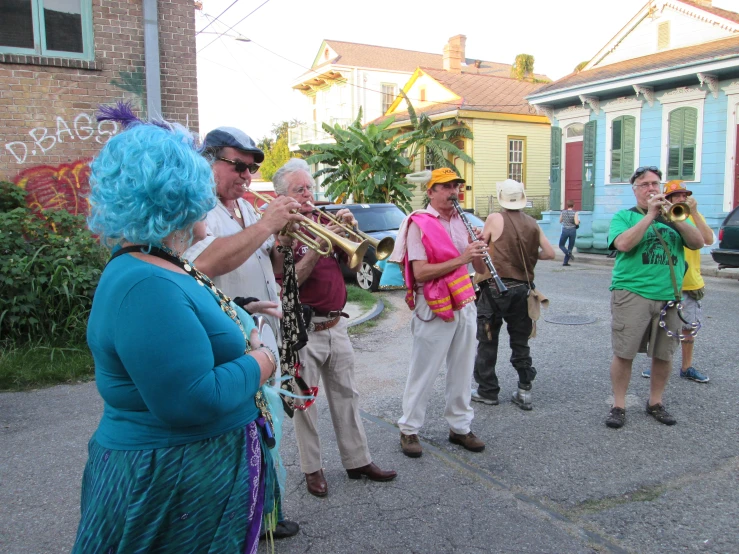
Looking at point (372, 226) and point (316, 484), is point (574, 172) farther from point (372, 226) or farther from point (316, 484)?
point (316, 484)

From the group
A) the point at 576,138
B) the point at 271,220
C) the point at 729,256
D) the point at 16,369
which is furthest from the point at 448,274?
the point at 576,138

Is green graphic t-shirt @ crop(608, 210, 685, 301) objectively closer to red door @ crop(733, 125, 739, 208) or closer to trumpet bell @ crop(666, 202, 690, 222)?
trumpet bell @ crop(666, 202, 690, 222)

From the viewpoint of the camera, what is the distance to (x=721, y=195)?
1420cm

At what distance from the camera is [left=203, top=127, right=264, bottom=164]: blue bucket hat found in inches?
100

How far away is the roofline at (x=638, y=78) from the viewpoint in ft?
43.5

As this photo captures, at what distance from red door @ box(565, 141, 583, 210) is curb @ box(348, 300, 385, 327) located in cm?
1101

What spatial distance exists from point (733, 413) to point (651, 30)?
50.3 ft

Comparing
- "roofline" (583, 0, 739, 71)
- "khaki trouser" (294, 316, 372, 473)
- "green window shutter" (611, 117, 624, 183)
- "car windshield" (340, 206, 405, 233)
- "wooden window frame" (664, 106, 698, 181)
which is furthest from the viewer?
"green window shutter" (611, 117, 624, 183)

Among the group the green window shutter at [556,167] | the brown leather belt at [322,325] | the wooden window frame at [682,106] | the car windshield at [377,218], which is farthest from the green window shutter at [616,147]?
the brown leather belt at [322,325]

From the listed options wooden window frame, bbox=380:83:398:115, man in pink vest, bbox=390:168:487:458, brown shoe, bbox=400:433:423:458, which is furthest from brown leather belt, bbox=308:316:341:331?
wooden window frame, bbox=380:83:398:115

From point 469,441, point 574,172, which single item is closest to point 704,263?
point 574,172

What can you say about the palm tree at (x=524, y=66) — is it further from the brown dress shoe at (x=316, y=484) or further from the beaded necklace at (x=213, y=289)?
the beaded necklace at (x=213, y=289)

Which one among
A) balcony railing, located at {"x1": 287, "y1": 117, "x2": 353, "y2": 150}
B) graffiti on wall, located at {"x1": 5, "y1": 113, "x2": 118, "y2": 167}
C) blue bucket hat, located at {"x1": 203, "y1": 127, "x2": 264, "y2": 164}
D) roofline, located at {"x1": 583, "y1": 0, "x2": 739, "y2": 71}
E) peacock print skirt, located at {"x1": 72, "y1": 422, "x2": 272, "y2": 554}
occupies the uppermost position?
roofline, located at {"x1": 583, "y1": 0, "x2": 739, "y2": 71}

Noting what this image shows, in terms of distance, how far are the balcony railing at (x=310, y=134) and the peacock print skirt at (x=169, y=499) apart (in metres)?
31.7
